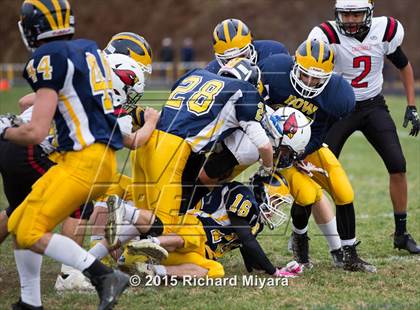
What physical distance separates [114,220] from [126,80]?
96 cm

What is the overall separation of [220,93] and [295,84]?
0.61 meters

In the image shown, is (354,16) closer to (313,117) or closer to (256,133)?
(313,117)

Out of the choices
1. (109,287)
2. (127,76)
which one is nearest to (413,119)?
(127,76)

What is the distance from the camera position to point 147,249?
170 inches

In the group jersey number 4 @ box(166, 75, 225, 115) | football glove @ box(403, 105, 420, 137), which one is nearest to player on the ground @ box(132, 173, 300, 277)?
jersey number 4 @ box(166, 75, 225, 115)

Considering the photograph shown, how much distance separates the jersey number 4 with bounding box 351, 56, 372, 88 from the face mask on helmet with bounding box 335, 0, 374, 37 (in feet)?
0.64

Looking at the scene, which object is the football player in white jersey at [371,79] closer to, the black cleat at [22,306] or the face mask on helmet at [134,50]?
the face mask on helmet at [134,50]

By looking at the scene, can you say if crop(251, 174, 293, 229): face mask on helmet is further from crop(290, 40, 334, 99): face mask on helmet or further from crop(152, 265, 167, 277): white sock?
crop(152, 265, 167, 277): white sock

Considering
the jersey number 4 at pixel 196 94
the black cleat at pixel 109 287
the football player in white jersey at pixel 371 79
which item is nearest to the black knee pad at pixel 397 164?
the football player in white jersey at pixel 371 79

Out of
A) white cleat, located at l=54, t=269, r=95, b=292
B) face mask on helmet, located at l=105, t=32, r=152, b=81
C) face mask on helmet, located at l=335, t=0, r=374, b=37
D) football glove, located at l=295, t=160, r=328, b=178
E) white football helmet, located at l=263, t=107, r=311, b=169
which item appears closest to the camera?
white cleat, located at l=54, t=269, r=95, b=292

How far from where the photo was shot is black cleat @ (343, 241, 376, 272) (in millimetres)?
4879

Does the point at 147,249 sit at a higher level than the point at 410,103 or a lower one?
lower

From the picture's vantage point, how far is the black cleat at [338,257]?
5105 millimetres

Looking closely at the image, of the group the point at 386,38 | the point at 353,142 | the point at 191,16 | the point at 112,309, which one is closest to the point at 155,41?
the point at 191,16
